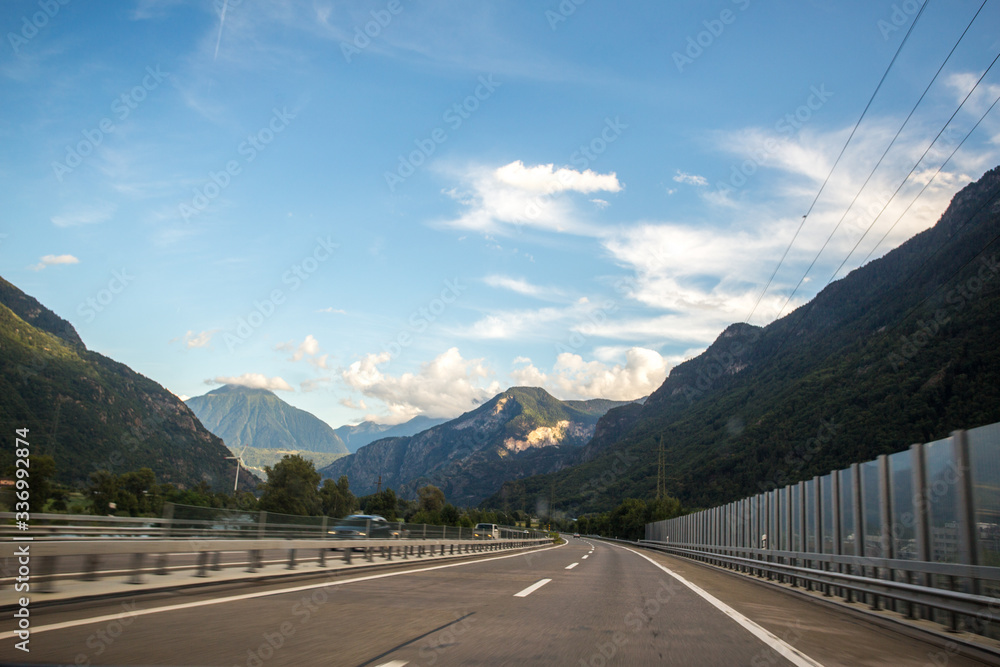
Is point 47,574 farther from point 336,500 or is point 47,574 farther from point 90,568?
point 336,500

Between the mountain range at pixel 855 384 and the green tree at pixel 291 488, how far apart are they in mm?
47016

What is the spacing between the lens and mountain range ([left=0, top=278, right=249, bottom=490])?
81.2 meters

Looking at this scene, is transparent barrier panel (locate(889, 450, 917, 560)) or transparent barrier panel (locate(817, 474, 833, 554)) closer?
transparent barrier panel (locate(889, 450, 917, 560))

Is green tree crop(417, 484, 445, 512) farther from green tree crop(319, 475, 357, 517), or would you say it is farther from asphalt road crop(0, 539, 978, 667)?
asphalt road crop(0, 539, 978, 667)

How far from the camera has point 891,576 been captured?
11.1 metres

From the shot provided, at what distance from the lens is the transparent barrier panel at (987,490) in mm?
9023

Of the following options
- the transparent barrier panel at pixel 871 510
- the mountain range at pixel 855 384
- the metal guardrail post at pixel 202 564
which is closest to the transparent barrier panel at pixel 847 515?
the transparent barrier panel at pixel 871 510

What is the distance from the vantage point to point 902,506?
38.9 feet

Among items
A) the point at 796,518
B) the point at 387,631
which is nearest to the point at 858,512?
the point at 796,518

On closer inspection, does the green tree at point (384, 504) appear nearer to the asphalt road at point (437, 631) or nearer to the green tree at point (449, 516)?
the green tree at point (449, 516)

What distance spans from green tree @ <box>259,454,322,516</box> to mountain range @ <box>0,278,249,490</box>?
2097cm

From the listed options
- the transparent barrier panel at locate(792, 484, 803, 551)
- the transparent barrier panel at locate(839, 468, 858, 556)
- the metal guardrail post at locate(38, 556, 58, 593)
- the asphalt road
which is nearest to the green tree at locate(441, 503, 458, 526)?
the transparent barrier panel at locate(792, 484, 803, 551)

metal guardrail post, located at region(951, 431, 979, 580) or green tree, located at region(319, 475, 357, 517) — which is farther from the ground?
metal guardrail post, located at region(951, 431, 979, 580)

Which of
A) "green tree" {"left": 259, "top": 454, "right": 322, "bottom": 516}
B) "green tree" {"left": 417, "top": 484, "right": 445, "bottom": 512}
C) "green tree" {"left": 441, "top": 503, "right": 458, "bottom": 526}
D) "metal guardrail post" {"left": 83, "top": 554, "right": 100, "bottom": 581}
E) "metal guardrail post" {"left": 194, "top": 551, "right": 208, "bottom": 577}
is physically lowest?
"green tree" {"left": 417, "top": 484, "right": 445, "bottom": 512}
